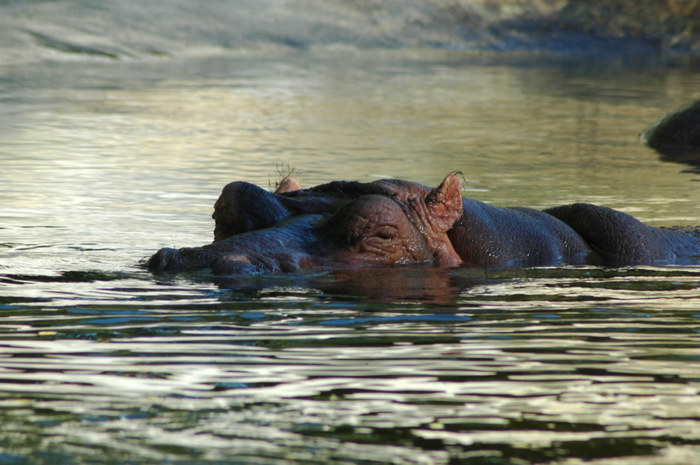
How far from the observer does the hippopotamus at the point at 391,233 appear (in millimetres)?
6012

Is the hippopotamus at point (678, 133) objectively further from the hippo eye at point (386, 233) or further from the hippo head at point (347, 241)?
the hippo eye at point (386, 233)

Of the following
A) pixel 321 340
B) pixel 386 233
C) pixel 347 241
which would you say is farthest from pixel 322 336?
pixel 386 233

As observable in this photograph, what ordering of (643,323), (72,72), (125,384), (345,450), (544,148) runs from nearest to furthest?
1. (345,450)
2. (125,384)
3. (643,323)
4. (544,148)
5. (72,72)

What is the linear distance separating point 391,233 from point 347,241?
28 centimetres

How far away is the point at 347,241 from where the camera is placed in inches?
246

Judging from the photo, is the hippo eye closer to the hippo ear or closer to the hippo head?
the hippo head

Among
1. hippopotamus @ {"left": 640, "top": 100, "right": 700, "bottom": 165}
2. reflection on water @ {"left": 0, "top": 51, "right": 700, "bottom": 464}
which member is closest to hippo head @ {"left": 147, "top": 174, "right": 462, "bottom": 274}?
reflection on water @ {"left": 0, "top": 51, "right": 700, "bottom": 464}

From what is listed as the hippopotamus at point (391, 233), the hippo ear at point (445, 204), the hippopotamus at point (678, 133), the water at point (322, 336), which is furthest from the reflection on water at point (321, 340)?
the hippopotamus at point (678, 133)

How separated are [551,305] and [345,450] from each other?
262 cm

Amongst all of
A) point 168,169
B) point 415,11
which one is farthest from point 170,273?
point 415,11

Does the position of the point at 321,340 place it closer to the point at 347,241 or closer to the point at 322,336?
the point at 322,336

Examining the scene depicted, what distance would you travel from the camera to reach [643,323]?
5164mm

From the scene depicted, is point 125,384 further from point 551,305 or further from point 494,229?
point 494,229

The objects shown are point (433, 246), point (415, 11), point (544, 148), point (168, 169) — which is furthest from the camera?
point (415, 11)
